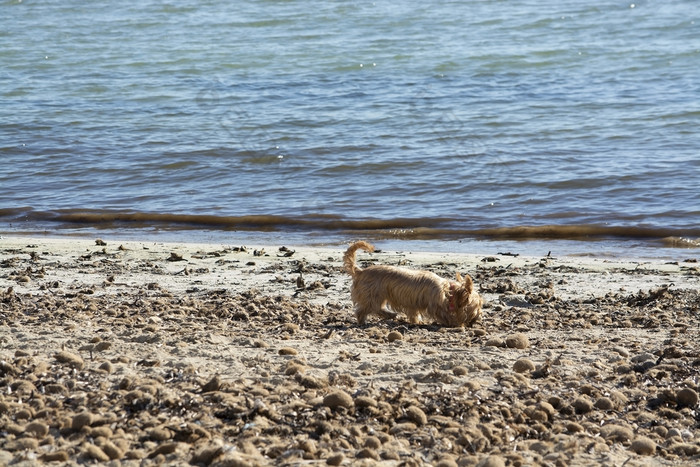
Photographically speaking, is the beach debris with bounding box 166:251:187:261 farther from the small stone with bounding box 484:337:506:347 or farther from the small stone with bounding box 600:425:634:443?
the small stone with bounding box 600:425:634:443

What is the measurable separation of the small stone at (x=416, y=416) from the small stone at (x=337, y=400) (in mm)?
284

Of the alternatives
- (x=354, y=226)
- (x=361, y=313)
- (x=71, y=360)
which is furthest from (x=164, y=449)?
(x=354, y=226)

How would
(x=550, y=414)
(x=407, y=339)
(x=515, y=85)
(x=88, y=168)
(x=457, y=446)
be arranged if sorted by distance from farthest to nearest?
(x=515, y=85) → (x=88, y=168) → (x=407, y=339) → (x=550, y=414) → (x=457, y=446)

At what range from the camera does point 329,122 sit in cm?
1784

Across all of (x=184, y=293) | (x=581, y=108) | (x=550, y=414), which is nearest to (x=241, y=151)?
(x=581, y=108)

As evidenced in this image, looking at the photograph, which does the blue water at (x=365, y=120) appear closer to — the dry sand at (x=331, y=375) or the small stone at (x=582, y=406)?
the dry sand at (x=331, y=375)

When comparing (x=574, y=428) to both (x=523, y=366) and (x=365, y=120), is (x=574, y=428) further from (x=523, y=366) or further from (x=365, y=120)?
(x=365, y=120)

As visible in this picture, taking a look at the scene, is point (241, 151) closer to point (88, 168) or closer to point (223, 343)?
point (88, 168)

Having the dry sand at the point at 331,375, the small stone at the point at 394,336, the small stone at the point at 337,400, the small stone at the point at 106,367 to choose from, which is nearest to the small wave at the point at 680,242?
the dry sand at the point at 331,375

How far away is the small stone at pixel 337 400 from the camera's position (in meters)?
4.57

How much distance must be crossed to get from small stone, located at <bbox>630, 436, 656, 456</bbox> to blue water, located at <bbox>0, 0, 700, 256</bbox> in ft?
22.5

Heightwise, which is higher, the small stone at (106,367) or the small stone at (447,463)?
the small stone at (106,367)

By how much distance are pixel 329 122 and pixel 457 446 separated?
45.8ft

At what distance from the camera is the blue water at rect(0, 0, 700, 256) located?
12.8m
